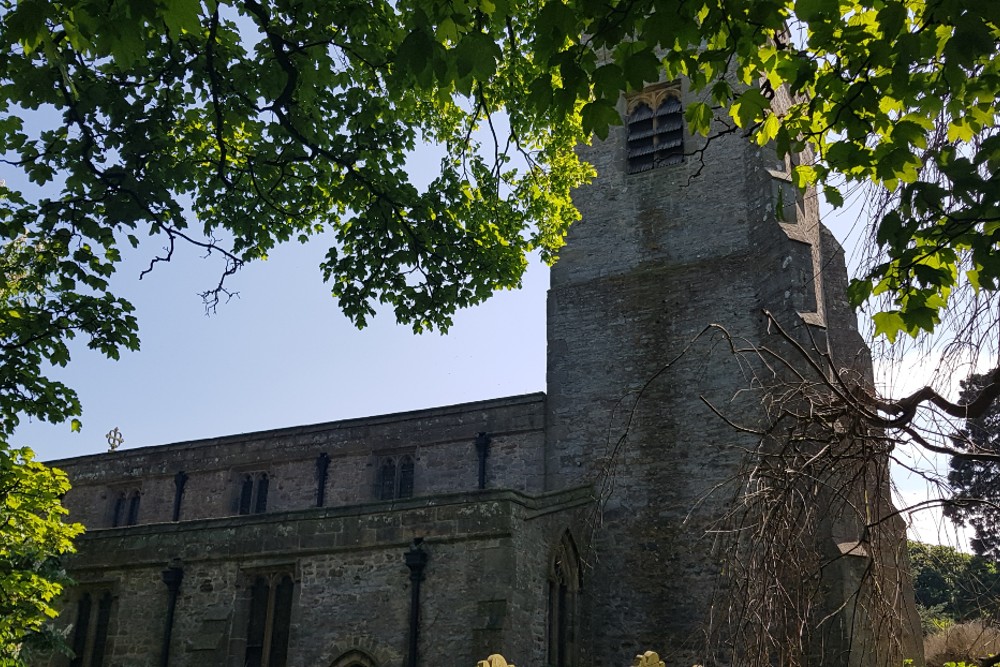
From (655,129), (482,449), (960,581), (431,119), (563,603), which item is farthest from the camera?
(655,129)

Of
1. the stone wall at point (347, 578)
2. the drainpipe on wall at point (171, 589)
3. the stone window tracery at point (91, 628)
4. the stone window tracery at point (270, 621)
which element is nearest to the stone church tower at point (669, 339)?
the stone wall at point (347, 578)

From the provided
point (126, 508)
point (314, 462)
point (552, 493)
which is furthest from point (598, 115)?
point (126, 508)

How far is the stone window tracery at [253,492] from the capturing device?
24.0m

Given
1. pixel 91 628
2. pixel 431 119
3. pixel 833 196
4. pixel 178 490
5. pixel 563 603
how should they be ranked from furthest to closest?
1. pixel 178 490
2. pixel 91 628
3. pixel 563 603
4. pixel 431 119
5. pixel 833 196

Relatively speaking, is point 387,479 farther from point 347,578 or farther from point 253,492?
point 347,578

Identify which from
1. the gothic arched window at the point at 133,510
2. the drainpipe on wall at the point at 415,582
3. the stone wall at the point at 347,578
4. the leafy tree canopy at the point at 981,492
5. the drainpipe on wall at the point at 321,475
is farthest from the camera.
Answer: the gothic arched window at the point at 133,510

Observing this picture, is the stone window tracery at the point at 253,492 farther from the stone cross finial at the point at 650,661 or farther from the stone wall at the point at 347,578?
the stone cross finial at the point at 650,661

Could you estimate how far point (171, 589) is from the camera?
17.8 meters

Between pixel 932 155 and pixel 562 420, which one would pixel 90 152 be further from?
pixel 562 420

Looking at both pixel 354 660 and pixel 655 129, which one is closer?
pixel 354 660

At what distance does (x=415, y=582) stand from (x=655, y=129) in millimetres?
12684

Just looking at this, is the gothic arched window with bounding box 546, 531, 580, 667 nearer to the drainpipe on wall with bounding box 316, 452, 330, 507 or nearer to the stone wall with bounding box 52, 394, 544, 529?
the stone wall with bounding box 52, 394, 544, 529

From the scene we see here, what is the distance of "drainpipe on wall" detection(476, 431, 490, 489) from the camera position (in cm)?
2142

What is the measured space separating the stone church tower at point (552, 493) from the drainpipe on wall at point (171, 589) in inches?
1.4
